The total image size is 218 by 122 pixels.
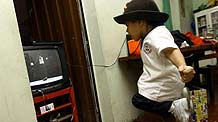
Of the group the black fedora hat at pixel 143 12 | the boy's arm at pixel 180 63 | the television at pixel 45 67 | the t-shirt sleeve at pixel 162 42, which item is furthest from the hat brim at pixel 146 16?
the television at pixel 45 67

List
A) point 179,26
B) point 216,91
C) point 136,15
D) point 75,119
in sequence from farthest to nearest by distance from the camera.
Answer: point 179,26 → point 216,91 → point 75,119 → point 136,15

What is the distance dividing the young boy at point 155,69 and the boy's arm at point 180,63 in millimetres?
67

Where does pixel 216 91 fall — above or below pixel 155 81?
below

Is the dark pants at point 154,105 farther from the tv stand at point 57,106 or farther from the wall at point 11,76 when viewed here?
the tv stand at point 57,106

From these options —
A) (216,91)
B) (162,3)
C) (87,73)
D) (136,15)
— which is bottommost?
(216,91)

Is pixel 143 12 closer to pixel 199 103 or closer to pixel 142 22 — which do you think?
pixel 142 22

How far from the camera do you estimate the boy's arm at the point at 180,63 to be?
3.10 feet

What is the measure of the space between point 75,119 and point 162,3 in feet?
5.75

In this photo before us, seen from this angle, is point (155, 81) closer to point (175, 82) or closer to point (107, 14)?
point (175, 82)

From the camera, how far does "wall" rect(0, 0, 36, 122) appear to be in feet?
3.99

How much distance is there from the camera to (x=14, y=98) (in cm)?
125

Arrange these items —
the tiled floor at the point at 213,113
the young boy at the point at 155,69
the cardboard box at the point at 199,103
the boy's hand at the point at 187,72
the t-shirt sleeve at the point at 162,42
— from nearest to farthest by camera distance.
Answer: the boy's hand at the point at 187,72
the t-shirt sleeve at the point at 162,42
the young boy at the point at 155,69
the cardboard box at the point at 199,103
the tiled floor at the point at 213,113

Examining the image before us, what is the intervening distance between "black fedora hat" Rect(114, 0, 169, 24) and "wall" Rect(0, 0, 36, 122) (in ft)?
1.98

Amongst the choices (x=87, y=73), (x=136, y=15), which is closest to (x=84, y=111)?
(x=87, y=73)
